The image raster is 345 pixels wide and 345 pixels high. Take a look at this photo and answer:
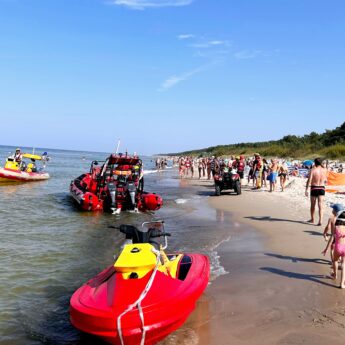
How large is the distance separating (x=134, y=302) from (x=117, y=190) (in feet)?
38.2

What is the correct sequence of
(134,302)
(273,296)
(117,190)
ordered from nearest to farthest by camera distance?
(134,302) → (273,296) → (117,190)

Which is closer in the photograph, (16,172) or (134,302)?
(134,302)

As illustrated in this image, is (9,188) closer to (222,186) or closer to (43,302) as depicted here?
(222,186)

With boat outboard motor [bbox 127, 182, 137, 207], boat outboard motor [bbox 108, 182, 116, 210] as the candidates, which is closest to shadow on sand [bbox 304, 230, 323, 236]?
boat outboard motor [bbox 127, 182, 137, 207]

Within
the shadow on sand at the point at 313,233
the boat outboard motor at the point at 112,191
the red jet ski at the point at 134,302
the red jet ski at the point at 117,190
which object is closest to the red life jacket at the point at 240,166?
the red jet ski at the point at 117,190

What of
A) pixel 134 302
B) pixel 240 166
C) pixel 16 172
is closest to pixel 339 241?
pixel 134 302

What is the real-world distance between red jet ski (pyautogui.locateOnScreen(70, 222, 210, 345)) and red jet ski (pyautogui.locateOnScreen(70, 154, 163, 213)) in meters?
9.83

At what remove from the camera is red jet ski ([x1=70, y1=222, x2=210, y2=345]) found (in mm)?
4074

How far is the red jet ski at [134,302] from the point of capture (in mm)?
4074

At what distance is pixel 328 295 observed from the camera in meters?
5.66

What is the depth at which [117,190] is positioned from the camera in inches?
619

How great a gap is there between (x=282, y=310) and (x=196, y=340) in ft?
4.34

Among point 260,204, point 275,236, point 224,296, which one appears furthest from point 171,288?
point 260,204

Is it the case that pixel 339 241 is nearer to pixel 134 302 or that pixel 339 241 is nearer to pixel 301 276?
pixel 301 276
